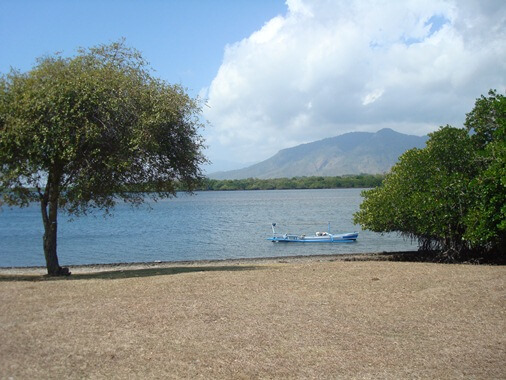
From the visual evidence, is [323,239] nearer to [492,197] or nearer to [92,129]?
[492,197]

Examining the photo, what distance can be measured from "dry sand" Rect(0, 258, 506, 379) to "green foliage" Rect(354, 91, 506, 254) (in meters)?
6.69

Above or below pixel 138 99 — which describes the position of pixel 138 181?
below

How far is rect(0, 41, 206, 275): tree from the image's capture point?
54.1 ft

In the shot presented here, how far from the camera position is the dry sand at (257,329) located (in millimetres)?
7695

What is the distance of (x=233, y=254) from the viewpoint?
37.2 meters

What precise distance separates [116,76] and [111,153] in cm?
279

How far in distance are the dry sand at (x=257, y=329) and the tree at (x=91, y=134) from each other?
4.35m

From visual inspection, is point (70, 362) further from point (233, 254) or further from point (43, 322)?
point (233, 254)

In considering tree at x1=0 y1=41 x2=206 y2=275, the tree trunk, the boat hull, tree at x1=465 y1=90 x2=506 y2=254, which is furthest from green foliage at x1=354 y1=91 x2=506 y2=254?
the boat hull

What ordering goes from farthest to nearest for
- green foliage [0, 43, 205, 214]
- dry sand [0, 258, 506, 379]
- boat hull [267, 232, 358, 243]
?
boat hull [267, 232, 358, 243]
green foliage [0, 43, 205, 214]
dry sand [0, 258, 506, 379]

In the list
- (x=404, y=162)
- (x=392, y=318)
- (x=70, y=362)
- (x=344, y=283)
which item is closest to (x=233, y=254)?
(x=404, y=162)

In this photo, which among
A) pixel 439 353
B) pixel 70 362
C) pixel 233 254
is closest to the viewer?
pixel 70 362

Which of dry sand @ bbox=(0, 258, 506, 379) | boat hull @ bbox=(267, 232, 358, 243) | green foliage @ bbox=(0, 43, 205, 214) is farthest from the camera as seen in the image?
boat hull @ bbox=(267, 232, 358, 243)

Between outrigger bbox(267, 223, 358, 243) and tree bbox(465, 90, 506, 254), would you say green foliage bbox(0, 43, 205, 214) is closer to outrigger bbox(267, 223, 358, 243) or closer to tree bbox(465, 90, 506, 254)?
tree bbox(465, 90, 506, 254)
